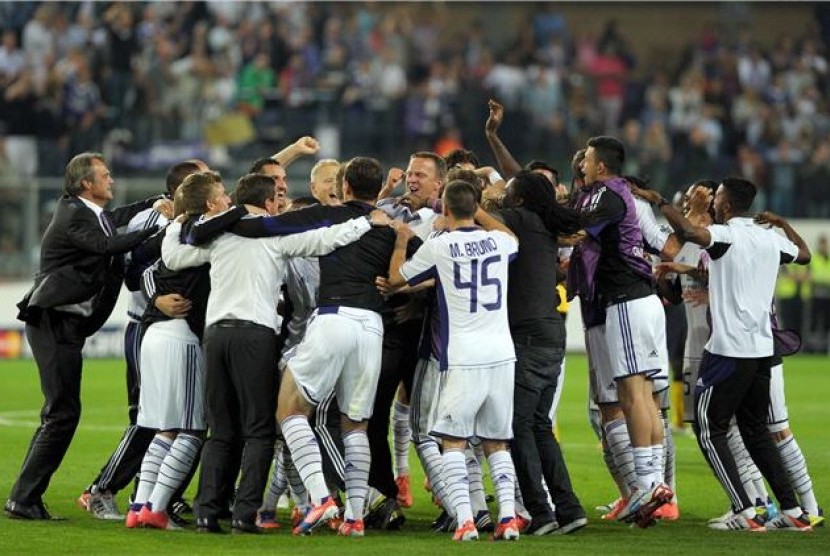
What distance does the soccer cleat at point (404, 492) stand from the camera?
11094 mm

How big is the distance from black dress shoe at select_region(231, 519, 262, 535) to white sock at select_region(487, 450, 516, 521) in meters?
1.45

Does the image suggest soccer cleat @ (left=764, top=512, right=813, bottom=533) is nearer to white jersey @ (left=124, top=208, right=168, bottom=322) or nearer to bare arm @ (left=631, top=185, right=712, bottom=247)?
bare arm @ (left=631, top=185, right=712, bottom=247)

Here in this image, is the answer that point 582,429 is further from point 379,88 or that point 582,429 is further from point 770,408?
point 379,88

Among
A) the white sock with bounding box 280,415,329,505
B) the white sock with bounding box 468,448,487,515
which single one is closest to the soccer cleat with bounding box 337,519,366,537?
the white sock with bounding box 280,415,329,505

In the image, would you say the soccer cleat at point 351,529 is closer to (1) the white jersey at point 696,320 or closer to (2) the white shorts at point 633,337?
(2) the white shorts at point 633,337

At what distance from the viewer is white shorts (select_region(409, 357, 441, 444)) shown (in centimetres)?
964

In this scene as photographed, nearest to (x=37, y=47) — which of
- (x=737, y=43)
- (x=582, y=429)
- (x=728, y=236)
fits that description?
(x=737, y=43)

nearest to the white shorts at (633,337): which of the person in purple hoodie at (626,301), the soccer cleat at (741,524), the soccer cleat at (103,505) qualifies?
the person in purple hoodie at (626,301)

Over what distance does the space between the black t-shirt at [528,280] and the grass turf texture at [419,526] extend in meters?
1.23

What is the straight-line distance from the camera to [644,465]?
10148 millimetres

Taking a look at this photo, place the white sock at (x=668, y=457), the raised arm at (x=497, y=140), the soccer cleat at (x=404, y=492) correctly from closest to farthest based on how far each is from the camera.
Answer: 1. the raised arm at (x=497, y=140)
2. the white sock at (x=668, y=457)
3. the soccer cleat at (x=404, y=492)

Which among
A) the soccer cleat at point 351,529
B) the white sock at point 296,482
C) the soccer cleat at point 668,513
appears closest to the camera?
the soccer cleat at point 351,529

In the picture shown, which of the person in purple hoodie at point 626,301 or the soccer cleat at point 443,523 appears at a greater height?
the person in purple hoodie at point 626,301

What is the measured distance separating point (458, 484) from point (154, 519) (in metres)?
1.87
